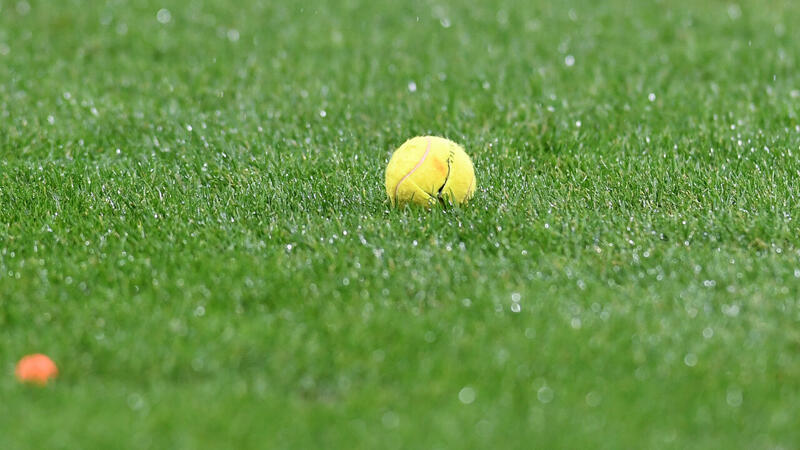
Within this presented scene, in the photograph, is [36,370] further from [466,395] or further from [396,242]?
[396,242]

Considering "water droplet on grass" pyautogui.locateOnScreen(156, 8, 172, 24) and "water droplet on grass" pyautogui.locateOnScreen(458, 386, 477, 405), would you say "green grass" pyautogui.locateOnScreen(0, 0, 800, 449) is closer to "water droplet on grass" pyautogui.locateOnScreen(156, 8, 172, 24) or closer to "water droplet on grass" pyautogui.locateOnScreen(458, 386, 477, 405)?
"water droplet on grass" pyautogui.locateOnScreen(458, 386, 477, 405)

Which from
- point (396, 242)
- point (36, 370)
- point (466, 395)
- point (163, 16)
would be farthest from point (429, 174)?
point (163, 16)

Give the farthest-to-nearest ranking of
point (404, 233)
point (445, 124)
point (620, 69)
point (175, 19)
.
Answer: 1. point (175, 19)
2. point (620, 69)
3. point (445, 124)
4. point (404, 233)

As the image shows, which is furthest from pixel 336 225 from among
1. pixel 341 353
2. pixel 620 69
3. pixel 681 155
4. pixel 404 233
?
pixel 620 69

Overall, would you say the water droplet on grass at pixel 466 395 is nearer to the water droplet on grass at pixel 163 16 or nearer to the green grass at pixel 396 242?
the green grass at pixel 396 242

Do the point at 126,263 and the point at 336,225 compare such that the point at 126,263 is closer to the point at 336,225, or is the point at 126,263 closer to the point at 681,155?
the point at 336,225

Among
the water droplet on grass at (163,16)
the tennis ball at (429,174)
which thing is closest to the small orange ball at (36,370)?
the tennis ball at (429,174)
